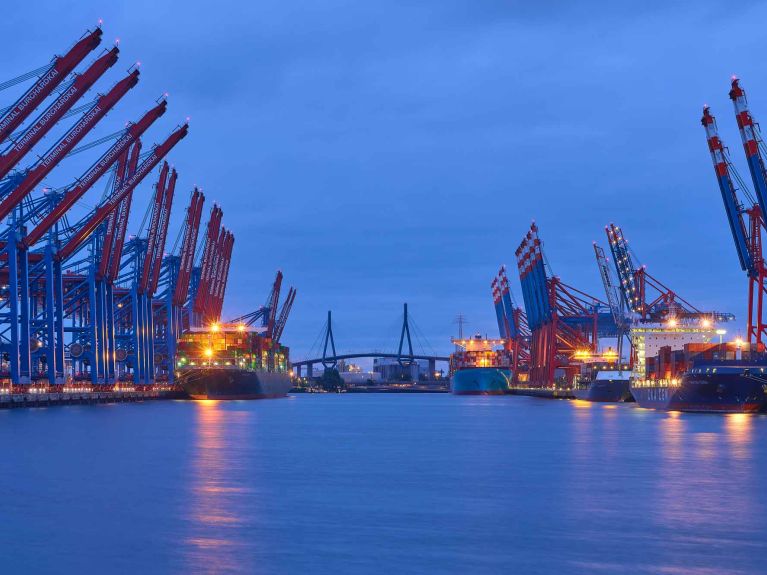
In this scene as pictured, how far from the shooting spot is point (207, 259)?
146 m

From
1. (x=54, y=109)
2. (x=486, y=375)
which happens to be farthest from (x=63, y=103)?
(x=486, y=375)

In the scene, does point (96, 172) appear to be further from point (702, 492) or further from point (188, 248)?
point (702, 492)

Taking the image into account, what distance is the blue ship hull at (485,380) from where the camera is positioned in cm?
19025

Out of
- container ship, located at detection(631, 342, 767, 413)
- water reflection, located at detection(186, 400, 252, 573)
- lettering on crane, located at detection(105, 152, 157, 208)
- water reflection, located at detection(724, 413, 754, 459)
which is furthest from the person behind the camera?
lettering on crane, located at detection(105, 152, 157, 208)

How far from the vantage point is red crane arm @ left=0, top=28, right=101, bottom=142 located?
65.8 metres

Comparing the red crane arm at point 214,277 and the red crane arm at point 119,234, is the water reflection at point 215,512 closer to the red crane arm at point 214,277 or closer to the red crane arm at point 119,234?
the red crane arm at point 119,234

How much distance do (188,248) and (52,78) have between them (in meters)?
61.4

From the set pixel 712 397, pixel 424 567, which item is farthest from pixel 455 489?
pixel 712 397

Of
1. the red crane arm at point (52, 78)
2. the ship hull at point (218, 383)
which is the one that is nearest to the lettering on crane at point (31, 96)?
the red crane arm at point (52, 78)

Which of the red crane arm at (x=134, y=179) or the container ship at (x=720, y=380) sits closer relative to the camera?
the container ship at (x=720, y=380)

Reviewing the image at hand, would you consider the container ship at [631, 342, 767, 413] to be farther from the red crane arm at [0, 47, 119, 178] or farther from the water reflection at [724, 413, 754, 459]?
the red crane arm at [0, 47, 119, 178]

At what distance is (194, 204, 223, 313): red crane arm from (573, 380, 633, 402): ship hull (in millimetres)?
48618

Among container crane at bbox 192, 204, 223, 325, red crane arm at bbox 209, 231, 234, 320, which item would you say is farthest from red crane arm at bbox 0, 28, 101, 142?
red crane arm at bbox 209, 231, 234, 320

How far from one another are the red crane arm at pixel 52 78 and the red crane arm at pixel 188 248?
59888mm
